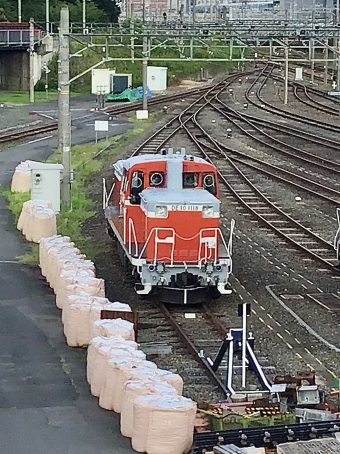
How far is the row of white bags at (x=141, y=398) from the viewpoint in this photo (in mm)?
10078

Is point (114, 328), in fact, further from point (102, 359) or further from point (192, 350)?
point (192, 350)

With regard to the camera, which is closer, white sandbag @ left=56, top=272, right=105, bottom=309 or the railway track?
white sandbag @ left=56, top=272, right=105, bottom=309

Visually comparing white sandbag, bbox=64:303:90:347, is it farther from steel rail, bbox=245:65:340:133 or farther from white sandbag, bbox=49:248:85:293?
steel rail, bbox=245:65:340:133

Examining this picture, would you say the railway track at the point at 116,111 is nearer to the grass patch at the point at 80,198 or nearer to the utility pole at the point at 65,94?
the grass patch at the point at 80,198

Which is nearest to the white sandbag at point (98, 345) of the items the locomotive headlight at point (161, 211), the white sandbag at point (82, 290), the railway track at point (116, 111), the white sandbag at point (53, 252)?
the white sandbag at point (82, 290)

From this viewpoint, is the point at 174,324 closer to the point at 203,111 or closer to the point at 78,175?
the point at 78,175

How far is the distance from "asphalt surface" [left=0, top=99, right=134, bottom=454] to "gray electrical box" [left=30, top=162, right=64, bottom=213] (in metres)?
6.13

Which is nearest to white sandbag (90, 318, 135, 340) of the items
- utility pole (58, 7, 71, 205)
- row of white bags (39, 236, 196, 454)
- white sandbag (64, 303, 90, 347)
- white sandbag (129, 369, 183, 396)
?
row of white bags (39, 236, 196, 454)

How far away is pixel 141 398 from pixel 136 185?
825 cm

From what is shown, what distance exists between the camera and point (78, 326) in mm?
14273

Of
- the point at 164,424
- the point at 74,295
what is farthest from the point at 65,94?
the point at 164,424

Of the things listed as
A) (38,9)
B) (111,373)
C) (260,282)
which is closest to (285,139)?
(260,282)

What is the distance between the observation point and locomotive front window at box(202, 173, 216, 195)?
18.2 m

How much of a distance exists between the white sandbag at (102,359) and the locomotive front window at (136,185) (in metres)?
6.20
